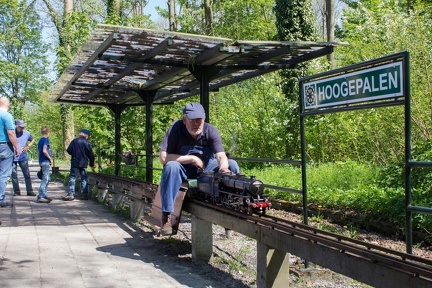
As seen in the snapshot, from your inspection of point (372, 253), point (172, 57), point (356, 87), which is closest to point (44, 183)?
point (172, 57)

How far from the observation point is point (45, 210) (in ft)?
36.6

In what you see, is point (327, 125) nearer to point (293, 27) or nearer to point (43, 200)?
point (293, 27)

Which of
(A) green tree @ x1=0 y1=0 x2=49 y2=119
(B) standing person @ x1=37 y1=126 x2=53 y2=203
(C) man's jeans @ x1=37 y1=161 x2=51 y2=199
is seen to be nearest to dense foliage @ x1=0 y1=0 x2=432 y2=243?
(B) standing person @ x1=37 y1=126 x2=53 y2=203

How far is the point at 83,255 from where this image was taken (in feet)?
22.1

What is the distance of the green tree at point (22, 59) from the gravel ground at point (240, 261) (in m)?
45.0

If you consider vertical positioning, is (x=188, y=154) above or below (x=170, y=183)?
above

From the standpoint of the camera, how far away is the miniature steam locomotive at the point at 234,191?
217 inches

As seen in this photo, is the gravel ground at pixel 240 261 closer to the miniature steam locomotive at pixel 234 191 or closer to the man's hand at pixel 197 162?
the miniature steam locomotive at pixel 234 191

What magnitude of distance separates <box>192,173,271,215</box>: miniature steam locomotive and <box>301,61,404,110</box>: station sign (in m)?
1.01

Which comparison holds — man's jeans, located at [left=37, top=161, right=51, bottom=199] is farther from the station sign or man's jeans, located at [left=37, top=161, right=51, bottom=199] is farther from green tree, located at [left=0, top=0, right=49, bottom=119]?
green tree, located at [left=0, top=0, right=49, bottom=119]

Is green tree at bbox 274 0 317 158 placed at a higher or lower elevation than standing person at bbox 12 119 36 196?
higher

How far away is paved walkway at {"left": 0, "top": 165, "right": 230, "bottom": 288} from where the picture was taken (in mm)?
5559

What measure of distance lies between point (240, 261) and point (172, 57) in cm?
373

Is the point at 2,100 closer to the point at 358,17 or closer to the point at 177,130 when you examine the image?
the point at 177,130
